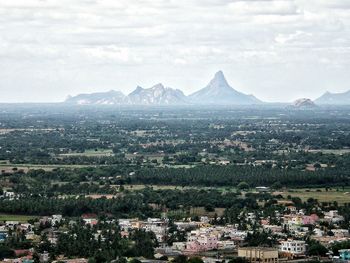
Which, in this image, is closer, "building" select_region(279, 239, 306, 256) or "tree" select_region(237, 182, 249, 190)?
"building" select_region(279, 239, 306, 256)

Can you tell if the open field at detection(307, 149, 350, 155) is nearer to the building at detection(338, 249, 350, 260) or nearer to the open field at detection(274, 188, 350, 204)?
the open field at detection(274, 188, 350, 204)

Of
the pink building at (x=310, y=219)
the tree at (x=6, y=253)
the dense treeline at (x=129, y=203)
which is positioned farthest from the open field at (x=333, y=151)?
the tree at (x=6, y=253)

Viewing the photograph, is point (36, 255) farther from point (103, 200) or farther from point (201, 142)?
point (201, 142)

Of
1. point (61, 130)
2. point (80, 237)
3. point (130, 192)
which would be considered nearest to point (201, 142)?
point (61, 130)

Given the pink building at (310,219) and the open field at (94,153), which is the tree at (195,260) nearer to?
the pink building at (310,219)

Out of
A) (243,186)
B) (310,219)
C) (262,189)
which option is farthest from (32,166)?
(310,219)

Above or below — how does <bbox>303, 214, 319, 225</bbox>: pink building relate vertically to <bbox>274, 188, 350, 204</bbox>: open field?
above

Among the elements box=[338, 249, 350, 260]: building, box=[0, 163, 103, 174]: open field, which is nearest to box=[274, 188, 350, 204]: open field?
box=[338, 249, 350, 260]: building
